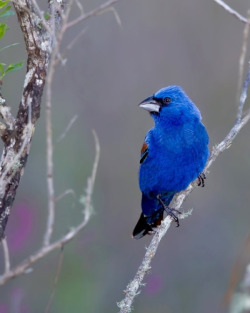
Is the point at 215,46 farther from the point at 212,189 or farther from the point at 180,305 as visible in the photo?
the point at 180,305

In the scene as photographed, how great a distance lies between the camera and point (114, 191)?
21.5ft

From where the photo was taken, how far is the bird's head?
198 inches

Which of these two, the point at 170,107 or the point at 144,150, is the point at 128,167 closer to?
the point at 144,150

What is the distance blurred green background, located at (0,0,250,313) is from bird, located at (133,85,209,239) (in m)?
0.93

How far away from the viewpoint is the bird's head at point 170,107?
5027 mm

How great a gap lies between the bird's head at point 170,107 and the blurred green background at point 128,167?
4.00 feet

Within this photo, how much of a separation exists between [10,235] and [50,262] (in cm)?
58

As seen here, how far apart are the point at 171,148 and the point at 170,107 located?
Answer: 282 millimetres

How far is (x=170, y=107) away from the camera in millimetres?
5035

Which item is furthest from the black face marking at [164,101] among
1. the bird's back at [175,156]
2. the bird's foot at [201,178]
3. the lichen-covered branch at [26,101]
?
the lichen-covered branch at [26,101]

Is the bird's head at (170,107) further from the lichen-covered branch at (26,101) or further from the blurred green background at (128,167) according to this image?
the lichen-covered branch at (26,101)

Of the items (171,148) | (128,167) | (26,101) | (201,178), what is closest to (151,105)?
(171,148)

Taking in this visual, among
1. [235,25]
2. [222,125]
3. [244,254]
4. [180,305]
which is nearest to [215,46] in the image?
[235,25]

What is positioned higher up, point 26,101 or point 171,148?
point 26,101
